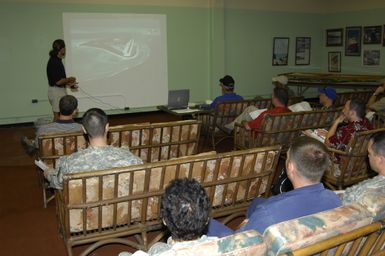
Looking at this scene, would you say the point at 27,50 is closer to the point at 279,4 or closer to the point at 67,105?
the point at 67,105

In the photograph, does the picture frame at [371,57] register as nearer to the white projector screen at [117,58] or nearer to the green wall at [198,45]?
the green wall at [198,45]

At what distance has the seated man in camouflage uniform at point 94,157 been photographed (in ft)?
8.13

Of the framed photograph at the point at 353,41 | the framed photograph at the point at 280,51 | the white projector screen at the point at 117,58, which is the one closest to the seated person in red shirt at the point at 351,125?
the white projector screen at the point at 117,58

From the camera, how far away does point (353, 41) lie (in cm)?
984

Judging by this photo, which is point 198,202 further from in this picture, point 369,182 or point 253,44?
point 253,44

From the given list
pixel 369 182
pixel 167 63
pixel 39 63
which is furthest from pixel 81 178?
pixel 167 63

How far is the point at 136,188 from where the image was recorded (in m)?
2.35

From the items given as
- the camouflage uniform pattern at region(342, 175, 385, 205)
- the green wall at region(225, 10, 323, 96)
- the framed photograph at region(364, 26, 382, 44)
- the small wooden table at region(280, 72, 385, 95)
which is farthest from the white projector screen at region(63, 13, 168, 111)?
the camouflage uniform pattern at region(342, 175, 385, 205)

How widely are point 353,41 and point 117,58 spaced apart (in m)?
5.83

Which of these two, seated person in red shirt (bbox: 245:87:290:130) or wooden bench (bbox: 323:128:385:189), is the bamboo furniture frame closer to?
seated person in red shirt (bbox: 245:87:290:130)

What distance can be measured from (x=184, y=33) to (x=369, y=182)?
23.7 feet

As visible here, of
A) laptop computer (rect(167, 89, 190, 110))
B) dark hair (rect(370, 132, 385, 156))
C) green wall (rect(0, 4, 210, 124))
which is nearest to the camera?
dark hair (rect(370, 132, 385, 156))

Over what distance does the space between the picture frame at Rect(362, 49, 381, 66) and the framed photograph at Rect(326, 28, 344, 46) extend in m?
0.82

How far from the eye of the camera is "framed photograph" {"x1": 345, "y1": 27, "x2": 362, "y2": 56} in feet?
31.8
